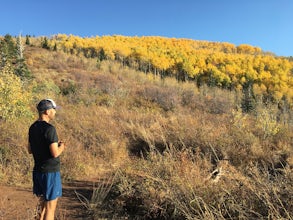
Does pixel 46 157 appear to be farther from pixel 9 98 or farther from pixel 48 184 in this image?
pixel 9 98

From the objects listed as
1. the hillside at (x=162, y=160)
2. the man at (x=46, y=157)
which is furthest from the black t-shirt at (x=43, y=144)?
the hillside at (x=162, y=160)

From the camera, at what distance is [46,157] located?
3387 millimetres

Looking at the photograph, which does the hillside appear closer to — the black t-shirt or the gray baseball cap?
the black t-shirt

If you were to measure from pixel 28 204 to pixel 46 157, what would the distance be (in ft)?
6.15

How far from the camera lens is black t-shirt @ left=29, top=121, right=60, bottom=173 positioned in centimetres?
332

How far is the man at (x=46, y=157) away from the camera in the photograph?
131 inches

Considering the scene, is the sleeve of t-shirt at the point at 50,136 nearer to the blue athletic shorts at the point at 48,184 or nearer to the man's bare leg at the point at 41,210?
the blue athletic shorts at the point at 48,184

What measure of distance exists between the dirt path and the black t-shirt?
818mm

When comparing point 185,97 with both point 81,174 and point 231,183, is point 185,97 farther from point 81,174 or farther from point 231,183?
point 231,183

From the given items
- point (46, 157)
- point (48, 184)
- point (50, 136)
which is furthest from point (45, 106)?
point (48, 184)

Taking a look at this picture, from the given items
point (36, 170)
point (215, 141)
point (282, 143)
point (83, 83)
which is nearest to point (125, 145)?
point (215, 141)

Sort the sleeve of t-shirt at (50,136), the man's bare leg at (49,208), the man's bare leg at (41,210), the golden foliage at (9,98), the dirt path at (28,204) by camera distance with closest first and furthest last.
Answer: the sleeve of t-shirt at (50,136) → the man's bare leg at (49,208) → the man's bare leg at (41,210) → the dirt path at (28,204) → the golden foliage at (9,98)

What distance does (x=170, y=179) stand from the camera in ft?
13.6

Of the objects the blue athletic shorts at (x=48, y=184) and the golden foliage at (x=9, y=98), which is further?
the golden foliage at (x=9, y=98)
